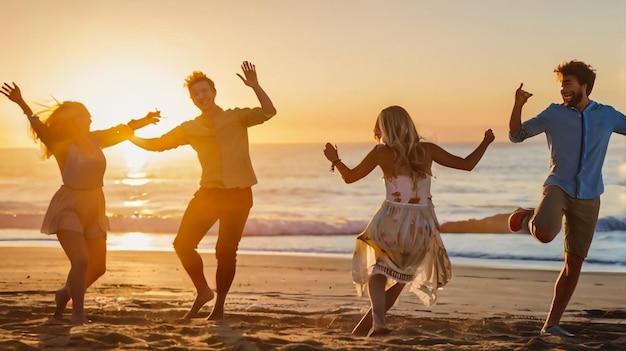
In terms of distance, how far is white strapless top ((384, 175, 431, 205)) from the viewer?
7098 millimetres

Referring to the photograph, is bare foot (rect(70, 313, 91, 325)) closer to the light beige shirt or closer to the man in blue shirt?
the light beige shirt

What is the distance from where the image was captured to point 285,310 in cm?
930

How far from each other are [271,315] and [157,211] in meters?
18.0

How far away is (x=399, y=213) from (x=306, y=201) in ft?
77.2

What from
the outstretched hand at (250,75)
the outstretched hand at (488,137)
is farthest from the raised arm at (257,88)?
the outstretched hand at (488,137)

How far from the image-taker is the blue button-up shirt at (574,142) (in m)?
7.06

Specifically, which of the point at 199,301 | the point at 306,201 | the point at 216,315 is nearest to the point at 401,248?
the point at 216,315

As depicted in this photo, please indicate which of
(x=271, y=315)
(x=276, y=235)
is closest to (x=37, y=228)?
(x=276, y=235)

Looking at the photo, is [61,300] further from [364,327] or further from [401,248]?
[401,248]

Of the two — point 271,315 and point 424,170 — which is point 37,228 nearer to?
point 271,315

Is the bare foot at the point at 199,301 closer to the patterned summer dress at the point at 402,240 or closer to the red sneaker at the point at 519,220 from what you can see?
the patterned summer dress at the point at 402,240

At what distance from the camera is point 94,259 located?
8.02 meters

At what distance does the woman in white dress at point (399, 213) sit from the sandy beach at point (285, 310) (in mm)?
464

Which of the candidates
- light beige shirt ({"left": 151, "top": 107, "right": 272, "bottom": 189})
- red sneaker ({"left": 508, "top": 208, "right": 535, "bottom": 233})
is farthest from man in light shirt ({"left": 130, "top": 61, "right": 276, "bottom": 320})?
red sneaker ({"left": 508, "top": 208, "right": 535, "bottom": 233})
